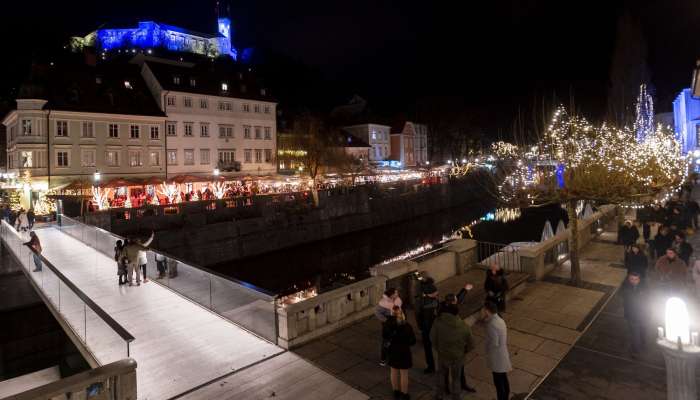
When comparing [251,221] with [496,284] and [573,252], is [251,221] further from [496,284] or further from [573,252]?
[496,284]

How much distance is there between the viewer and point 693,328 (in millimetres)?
5215

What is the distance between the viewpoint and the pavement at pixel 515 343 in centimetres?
769

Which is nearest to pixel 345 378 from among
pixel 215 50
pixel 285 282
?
pixel 285 282

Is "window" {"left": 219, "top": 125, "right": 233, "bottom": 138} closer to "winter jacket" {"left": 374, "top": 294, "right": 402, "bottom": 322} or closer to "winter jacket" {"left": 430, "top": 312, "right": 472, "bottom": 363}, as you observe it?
"winter jacket" {"left": 374, "top": 294, "right": 402, "bottom": 322}

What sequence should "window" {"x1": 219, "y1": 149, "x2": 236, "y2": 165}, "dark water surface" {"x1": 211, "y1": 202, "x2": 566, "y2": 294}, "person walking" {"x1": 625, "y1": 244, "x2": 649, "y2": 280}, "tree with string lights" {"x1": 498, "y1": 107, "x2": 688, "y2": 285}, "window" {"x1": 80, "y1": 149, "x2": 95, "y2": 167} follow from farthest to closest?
"window" {"x1": 219, "y1": 149, "x2": 236, "y2": 165} → "window" {"x1": 80, "y1": 149, "x2": 95, "y2": 167} → "dark water surface" {"x1": 211, "y1": 202, "x2": 566, "y2": 294} → "tree with string lights" {"x1": 498, "y1": 107, "x2": 688, "y2": 285} → "person walking" {"x1": 625, "y1": 244, "x2": 649, "y2": 280}

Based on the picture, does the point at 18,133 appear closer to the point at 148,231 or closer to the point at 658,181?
the point at 148,231

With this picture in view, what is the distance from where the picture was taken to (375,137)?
7181 centimetres

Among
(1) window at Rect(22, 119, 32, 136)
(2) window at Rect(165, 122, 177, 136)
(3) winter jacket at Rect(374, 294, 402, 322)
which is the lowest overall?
(3) winter jacket at Rect(374, 294, 402, 322)

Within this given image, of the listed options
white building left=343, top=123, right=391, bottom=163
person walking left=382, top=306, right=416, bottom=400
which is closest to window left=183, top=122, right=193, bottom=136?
white building left=343, top=123, right=391, bottom=163

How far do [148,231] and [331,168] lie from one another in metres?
28.0

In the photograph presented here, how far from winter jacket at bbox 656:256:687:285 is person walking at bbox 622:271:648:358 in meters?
1.65

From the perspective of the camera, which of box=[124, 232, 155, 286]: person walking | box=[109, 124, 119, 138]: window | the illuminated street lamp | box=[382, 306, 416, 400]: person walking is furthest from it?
box=[109, 124, 119, 138]: window

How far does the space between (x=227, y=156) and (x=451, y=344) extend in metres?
44.7

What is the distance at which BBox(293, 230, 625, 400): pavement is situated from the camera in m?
7.69
